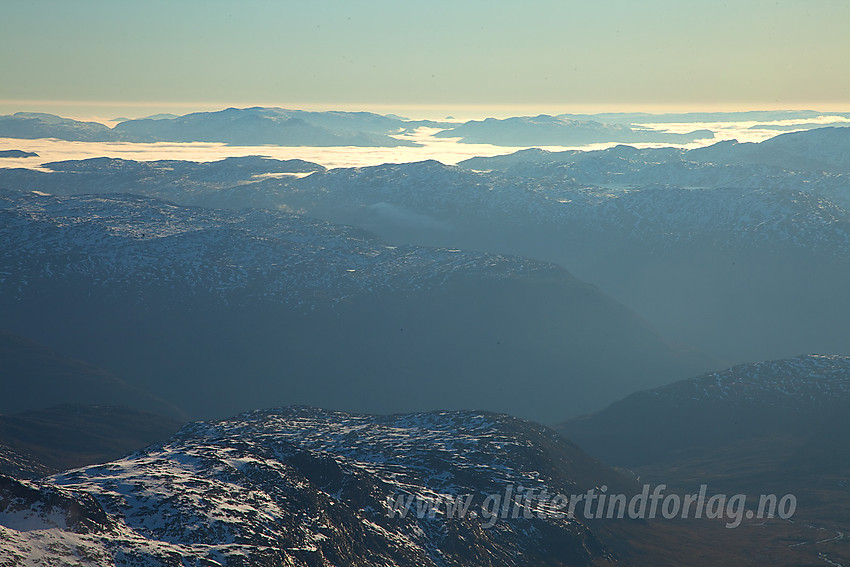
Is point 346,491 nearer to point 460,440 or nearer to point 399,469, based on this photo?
point 399,469

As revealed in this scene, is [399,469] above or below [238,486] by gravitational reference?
below

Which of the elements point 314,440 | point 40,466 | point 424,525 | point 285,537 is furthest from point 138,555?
point 40,466

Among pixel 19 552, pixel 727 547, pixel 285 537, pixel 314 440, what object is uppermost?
pixel 19 552

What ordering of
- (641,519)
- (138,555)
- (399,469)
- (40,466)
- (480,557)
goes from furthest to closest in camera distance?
(40,466) < (641,519) < (399,469) < (480,557) < (138,555)

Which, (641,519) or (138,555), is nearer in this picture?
(138,555)

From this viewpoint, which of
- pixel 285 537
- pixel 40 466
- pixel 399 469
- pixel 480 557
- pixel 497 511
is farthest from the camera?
pixel 40 466

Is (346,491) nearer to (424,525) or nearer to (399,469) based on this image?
(424,525)
